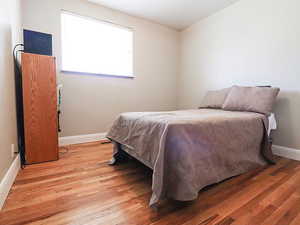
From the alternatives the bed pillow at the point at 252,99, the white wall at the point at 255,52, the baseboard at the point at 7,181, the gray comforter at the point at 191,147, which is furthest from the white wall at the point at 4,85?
the white wall at the point at 255,52

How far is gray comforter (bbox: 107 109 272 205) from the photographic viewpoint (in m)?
1.10

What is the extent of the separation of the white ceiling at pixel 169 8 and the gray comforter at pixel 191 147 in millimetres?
2130

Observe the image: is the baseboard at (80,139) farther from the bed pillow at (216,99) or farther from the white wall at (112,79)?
the bed pillow at (216,99)

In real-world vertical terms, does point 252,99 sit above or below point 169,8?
below

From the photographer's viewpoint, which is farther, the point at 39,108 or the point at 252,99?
the point at 252,99

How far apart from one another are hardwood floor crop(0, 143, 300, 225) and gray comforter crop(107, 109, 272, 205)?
0.12m

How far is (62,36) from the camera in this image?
2.52 metres


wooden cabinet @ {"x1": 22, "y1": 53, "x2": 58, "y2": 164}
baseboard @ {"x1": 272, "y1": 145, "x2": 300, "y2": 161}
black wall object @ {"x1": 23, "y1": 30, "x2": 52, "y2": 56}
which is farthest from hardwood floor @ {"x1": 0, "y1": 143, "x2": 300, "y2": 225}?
black wall object @ {"x1": 23, "y1": 30, "x2": 52, "y2": 56}

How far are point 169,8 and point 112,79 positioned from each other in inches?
66.1

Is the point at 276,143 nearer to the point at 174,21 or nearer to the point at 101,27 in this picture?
the point at 174,21

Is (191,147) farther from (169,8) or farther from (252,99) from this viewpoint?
(169,8)

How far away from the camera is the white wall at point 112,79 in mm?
2430

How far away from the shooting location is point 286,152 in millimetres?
2189

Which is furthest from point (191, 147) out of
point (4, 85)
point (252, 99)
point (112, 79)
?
point (112, 79)
